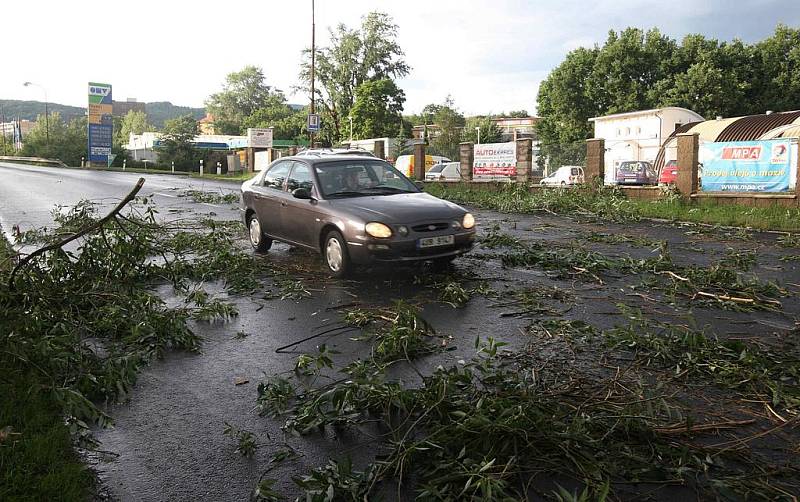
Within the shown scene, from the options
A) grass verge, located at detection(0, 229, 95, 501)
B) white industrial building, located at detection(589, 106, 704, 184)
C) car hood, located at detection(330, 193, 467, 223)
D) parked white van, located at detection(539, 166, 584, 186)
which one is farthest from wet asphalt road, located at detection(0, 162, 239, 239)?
white industrial building, located at detection(589, 106, 704, 184)

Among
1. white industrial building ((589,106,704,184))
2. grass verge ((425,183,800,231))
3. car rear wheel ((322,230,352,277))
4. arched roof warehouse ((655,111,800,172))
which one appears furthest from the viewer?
white industrial building ((589,106,704,184))

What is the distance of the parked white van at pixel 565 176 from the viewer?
78.4 feet

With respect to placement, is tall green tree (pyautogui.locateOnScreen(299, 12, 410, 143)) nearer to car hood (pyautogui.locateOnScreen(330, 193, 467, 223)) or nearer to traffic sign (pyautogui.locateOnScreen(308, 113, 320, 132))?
traffic sign (pyautogui.locateOnScreen(308, 113, 320, 132))

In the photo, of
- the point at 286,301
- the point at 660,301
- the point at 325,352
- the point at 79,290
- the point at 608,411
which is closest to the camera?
the point at 608,411

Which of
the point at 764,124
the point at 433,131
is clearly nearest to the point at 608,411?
the point at 764,124

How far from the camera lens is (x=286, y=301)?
7.66 meters

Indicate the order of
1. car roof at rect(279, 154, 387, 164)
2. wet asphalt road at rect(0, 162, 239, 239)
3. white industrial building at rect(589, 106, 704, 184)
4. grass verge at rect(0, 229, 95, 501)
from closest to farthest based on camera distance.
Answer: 1. grass verge at rect(0, 229, 95, 501)
2. car roof at rect(279, 154, 387, 164)
3. wet asphalt road at rect(0, 162, 239, 239)
4. white industrial building at rect(589, 106, 704, 184)

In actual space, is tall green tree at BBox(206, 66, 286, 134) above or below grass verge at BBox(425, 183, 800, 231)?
above

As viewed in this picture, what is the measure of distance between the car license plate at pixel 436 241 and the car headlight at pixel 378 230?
410 mm

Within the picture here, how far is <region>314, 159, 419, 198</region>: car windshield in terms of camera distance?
30.3 feet

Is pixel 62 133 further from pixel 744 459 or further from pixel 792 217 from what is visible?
pixel 744 459

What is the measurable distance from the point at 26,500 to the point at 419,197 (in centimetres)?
655

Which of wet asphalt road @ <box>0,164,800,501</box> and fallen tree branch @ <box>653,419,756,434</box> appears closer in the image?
wet asphalt road @ <box>0,164,800,501</box>

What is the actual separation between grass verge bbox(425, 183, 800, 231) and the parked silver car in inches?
342
